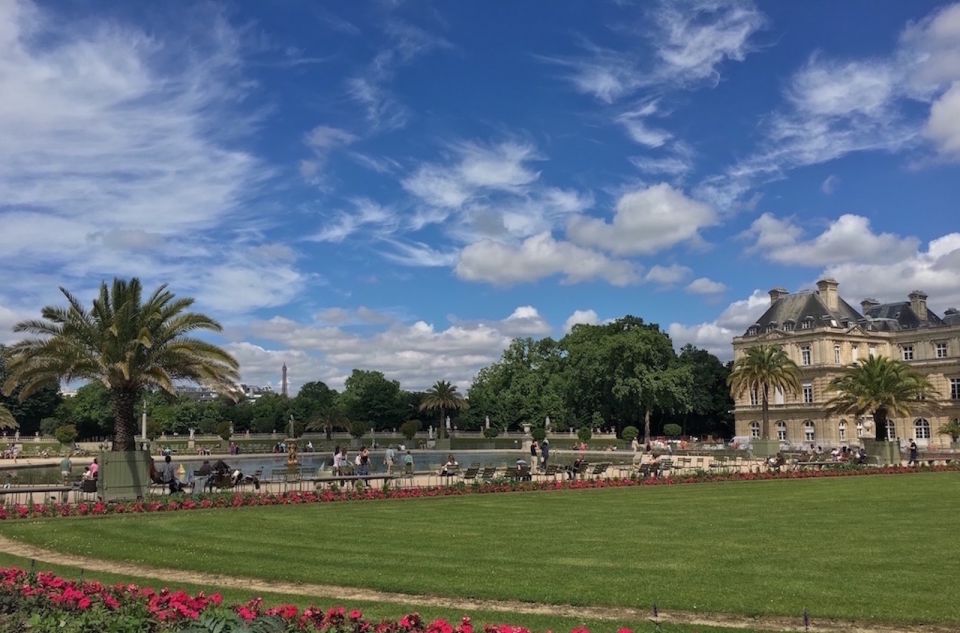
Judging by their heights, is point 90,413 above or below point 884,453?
above

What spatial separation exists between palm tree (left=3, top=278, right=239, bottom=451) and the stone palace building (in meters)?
62.5

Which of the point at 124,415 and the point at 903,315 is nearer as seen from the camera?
the point at 124,415

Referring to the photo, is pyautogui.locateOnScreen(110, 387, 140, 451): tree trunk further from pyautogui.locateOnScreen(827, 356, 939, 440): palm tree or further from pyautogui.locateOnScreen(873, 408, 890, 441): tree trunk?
pyautogui.locateOnScreen(873, 408, 890, 441): tree trunk

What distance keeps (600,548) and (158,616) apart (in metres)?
8.13

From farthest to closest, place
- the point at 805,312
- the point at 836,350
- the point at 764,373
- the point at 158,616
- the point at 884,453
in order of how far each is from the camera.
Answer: the point at 805,312 < the point at 836,350 < the point at 764,373 < the point at 884,453 < the point at 158,616

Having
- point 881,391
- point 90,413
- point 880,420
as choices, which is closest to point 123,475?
point 881,391

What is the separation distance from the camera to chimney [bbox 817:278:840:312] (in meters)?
84.4

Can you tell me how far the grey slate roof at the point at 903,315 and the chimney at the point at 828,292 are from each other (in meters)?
7.38

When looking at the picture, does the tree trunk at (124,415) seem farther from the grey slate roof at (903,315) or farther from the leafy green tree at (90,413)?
the grey slate roof at (903,315)

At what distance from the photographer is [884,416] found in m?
44.9

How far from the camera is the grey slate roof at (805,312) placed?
8331cm

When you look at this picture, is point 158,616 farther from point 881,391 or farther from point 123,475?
point 881,391

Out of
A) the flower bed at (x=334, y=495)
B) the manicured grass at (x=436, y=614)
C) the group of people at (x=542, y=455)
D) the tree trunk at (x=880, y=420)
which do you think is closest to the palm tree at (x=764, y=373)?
the tree trunk at (x=880, y=420)

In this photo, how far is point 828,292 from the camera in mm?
84500
